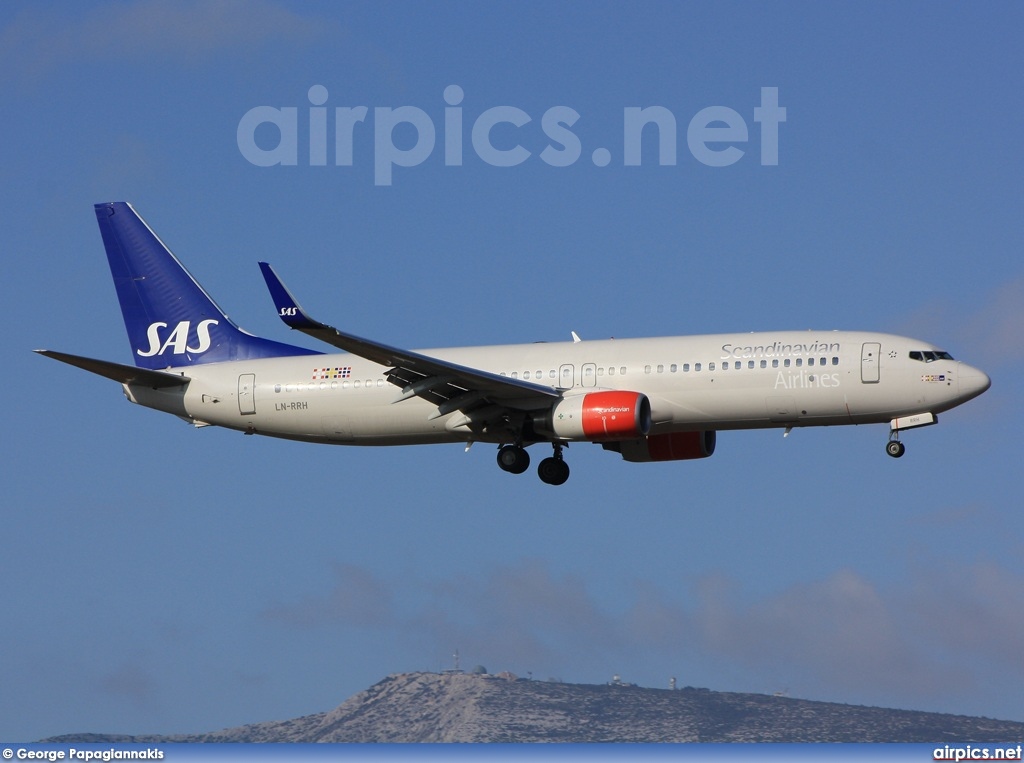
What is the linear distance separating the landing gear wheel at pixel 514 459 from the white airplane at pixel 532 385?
0.15 feet

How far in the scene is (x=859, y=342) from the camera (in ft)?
157

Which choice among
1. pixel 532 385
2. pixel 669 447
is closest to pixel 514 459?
pixel 532 385

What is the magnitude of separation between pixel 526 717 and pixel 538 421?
13295 cm

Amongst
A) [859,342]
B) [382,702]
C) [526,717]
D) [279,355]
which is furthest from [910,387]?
[526,717]

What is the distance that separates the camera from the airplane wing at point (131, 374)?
2034 inches

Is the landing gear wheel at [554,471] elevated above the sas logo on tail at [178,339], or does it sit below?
below

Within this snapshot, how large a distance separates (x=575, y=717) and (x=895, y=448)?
436ft

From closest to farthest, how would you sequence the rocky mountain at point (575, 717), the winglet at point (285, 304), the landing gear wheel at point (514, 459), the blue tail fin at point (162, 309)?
1. the winglet at point (285, 304)
2. the landing gear wheel at point (514, 459)
3. the blue tail fin at point (162, 309)
4. the rocky mountain at point (575, 717)

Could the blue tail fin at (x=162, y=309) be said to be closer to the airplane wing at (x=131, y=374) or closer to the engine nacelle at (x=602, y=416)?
the airplane wing at (x=131, y=374)

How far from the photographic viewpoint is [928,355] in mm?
47875

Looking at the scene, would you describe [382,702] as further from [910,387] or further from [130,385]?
[910,387]

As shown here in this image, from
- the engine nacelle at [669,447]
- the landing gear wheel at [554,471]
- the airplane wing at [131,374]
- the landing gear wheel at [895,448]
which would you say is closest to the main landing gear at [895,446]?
the landing gear wheel at [895,448]

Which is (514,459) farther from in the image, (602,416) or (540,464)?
(602,416)

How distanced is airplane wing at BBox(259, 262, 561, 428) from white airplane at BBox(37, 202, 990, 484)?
0.07 meters
